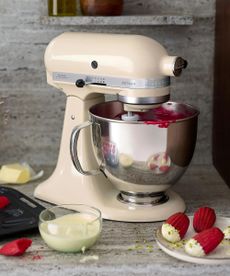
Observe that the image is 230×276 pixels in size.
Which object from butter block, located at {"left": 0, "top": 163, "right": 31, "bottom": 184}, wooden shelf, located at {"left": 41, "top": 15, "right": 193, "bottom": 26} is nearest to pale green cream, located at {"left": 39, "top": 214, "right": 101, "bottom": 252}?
butter block, located at {"left": 0, "top": 163, "right": 31, "bottom": 184}

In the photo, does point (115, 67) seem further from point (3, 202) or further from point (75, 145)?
point (3, 202)

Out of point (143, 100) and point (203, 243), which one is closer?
point (203, 243)

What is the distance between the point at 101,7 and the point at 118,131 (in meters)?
0.43

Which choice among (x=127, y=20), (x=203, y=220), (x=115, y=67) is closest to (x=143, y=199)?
(x=203, y=220)

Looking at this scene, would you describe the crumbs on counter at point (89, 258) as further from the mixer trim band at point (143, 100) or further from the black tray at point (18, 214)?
the mixer trim band at point (143, 100)

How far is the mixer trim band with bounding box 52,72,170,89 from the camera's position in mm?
1466

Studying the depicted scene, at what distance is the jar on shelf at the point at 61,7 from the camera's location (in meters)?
1.84

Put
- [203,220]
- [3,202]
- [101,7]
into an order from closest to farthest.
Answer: [203,220]
[3,202]
[101,7]

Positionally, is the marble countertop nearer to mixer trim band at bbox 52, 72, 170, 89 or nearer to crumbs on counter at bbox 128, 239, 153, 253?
crumbs on counter at bbox 128, 239, 153, 253

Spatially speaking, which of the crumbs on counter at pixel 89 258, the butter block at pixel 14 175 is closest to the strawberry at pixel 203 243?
the crumbs on counter at pixel 89 258

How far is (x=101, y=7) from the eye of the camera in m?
1.80

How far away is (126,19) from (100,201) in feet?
1.56

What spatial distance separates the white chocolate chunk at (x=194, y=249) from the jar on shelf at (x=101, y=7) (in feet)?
2.29

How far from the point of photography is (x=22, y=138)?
2.00 metres
